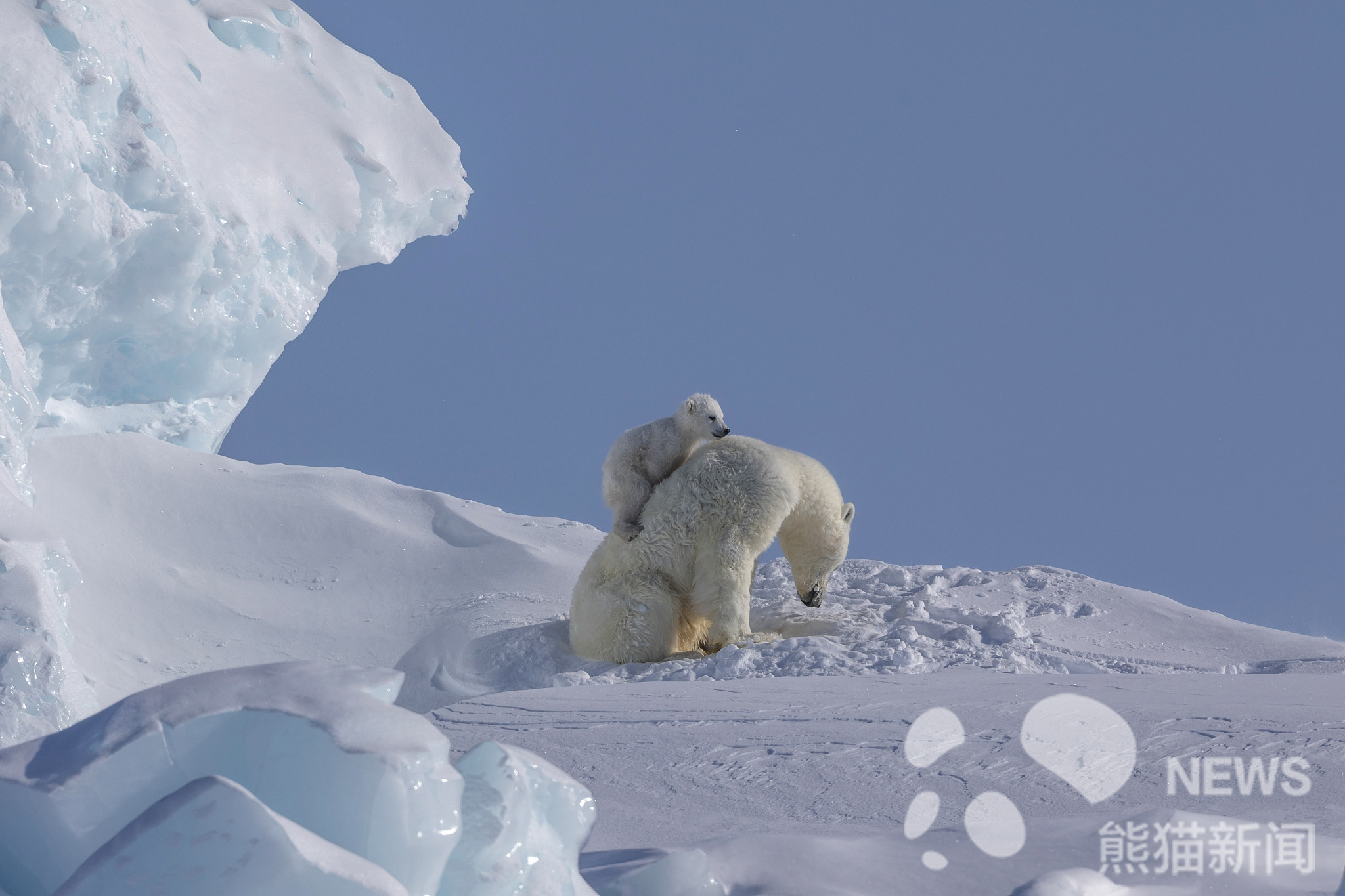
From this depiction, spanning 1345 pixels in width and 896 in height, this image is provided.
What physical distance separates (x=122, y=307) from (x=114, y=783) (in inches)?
296

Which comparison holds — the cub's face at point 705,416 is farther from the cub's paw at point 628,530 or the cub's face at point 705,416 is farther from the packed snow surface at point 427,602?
the packed snow surface at point 427,602

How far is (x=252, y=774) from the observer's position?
1.55 m

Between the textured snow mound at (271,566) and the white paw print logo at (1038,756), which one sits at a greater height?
the white paw print logo at (1038,756)

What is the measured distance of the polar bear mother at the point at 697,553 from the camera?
5.36 m

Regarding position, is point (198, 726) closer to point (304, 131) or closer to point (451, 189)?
point (304, 131)

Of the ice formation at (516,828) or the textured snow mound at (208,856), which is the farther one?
the ice formation at (516,828)

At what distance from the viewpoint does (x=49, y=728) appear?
389 cm

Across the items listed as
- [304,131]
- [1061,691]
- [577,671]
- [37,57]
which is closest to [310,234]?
[304,131]

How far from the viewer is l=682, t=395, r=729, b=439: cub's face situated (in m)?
5.58

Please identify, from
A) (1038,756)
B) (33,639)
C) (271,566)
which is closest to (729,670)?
(1038,756)

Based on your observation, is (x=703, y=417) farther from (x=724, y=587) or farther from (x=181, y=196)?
(x=181, y=196)

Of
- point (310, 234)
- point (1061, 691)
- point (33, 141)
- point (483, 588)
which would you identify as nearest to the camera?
point (1061, 691)

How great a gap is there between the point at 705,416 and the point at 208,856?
14.2ft

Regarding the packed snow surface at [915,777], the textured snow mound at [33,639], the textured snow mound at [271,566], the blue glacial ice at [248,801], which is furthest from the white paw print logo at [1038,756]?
the textured snow mound at [271,566]
